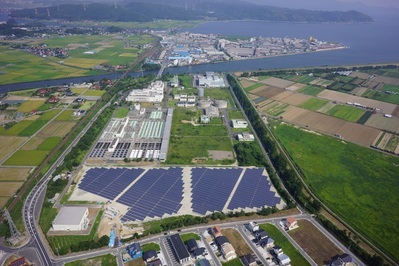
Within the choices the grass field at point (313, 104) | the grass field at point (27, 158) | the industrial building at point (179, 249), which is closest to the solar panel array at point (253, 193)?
the industrial building at point (179, 249)

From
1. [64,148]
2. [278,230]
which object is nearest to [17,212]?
[64,148]

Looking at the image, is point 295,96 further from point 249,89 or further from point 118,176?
point 118,176

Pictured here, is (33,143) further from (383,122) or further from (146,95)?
(383,122)

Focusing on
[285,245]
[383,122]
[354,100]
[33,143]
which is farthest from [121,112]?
[354,100]

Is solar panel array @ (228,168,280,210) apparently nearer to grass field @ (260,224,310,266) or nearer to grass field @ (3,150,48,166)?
grass field @ (260,224,310,266)

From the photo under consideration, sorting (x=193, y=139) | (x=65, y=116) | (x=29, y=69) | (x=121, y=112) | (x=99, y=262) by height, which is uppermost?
(x=29, y=69)

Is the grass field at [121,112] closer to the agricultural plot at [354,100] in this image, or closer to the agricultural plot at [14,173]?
the agricultural plot at [14,173]
